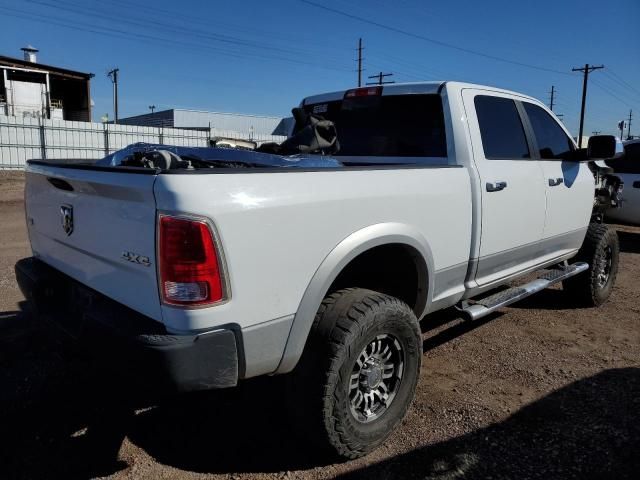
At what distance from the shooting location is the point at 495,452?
2670mm

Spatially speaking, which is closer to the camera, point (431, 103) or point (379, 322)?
point (379, 322)

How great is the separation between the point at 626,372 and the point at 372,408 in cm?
214

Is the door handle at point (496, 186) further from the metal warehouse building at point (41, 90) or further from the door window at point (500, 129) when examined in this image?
the metal warehouse building at point (41, 90)

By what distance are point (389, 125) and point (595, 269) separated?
8.85 ft

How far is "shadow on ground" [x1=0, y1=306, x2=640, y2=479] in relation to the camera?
2.54m

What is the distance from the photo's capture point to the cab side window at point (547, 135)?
166 inches

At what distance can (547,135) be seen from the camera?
4.36 meters

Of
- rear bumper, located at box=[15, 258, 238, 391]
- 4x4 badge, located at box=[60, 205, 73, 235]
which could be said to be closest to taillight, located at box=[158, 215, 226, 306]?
rear bumper, located at box=[15, 258, 238, 391]

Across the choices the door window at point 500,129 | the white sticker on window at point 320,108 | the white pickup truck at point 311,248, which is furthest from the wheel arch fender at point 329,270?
the white sticker on window at point 320,108

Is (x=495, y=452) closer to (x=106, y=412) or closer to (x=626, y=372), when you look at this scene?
(x=626, y=372)

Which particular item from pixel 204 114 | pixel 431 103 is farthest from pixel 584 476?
pixel 204 114

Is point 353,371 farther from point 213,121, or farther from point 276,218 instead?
point 213,121

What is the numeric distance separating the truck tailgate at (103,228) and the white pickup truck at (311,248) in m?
0.01

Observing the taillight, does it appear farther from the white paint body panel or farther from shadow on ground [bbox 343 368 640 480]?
shadow on ground [bbox 343 368 640 480]
